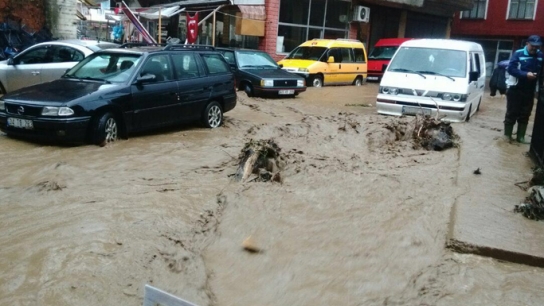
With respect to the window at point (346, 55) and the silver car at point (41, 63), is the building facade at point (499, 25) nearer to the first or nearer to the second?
the window at point (346, 55)

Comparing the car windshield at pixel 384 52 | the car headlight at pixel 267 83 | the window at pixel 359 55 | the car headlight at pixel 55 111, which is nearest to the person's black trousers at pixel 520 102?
the car headlight at pixel 55 111

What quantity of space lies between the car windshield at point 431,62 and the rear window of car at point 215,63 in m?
3.77

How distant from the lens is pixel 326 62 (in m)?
18.8

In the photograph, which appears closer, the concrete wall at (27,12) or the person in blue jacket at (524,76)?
the person in blue jacket at (524,76)

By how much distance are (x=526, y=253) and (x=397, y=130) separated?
19.0 ft

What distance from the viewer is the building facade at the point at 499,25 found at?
3434 centimetres

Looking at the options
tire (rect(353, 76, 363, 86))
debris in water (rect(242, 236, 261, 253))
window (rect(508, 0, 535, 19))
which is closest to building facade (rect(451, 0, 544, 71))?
window (rect(508, 0, 535, 19))

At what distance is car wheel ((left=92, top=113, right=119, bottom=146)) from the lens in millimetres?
7724

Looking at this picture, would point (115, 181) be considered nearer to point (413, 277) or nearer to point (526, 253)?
point (413, 277)

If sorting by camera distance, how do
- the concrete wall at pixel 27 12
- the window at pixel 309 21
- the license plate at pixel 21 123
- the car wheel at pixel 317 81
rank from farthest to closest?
the window at pixel 309 21 < the car wheel at pixel 317 81 < the concrete wall at pixel 27 12 < the license plate at pixel 21 123

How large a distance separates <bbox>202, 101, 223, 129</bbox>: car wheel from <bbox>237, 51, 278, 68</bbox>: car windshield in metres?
5.20

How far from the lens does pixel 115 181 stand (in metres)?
6.37

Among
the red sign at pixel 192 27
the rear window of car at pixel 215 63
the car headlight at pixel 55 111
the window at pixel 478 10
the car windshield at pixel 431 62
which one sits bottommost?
the car headlight at pixel 55 111

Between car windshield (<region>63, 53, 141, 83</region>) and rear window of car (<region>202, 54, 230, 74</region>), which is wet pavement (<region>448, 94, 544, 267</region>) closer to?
rear window of car (<region>202, 54, 230, 74</region>)
